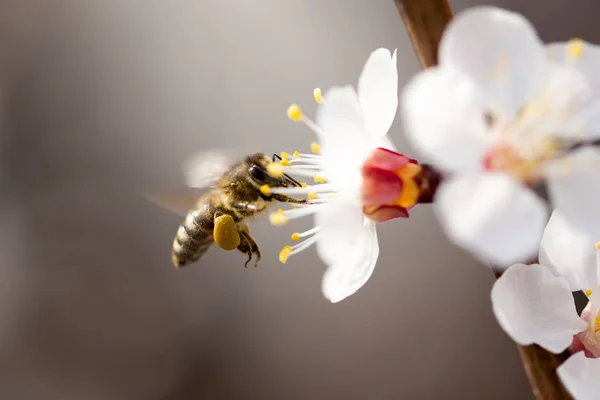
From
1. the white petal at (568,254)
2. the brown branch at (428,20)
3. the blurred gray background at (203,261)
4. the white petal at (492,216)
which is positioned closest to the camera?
the white petal at (492,216)

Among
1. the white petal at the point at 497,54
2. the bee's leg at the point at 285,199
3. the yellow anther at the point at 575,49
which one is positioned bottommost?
the bee's leg at the point at 285,199

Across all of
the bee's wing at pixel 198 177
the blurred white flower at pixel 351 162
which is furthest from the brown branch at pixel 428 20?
the bee's wing at pixel 198 177

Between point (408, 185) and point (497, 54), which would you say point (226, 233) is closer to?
point (408, 185)

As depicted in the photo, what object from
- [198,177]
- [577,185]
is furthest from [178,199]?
[577,185]

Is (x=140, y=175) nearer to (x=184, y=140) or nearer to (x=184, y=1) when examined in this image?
(x=184, y=140)

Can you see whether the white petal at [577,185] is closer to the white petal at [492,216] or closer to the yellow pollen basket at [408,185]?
the white petal at [492,216]

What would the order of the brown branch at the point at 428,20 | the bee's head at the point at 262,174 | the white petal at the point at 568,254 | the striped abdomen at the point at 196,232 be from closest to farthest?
1. the brown branch at the point at 428,20
2. the white petal at the point at 568,254
3. the bee's head at the point at 262,174
4. the striped abdomen at the point at 196,232
